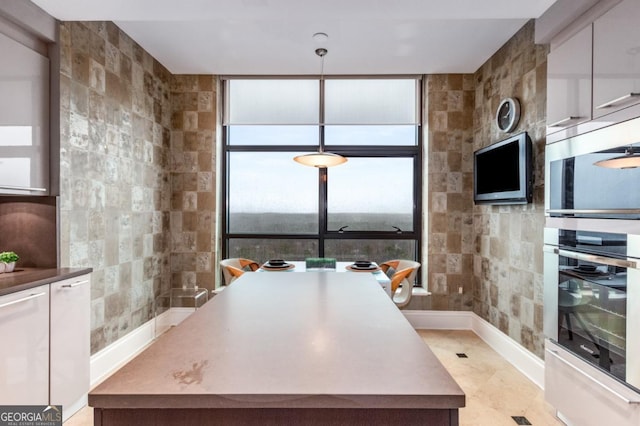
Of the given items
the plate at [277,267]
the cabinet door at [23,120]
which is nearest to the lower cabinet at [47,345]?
the cabinet door at [23,120]

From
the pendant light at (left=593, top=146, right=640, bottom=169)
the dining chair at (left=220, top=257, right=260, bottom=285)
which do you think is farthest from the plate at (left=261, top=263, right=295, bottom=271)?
the pendant light at (left=593, top=146, right=640, bottom=169)

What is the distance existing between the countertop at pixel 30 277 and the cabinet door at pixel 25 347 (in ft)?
0.12

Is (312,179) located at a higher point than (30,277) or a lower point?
higher

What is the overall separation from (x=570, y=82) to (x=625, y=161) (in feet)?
2.22

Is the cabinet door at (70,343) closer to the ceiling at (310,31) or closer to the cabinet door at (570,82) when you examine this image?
the ceiling at (310,31)

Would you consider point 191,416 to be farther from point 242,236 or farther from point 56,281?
point 242,236

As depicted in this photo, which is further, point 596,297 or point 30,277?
point 30,277

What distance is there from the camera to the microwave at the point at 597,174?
5.32 feet

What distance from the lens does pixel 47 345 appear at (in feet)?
6.54

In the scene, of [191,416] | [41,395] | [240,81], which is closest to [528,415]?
[191,416]

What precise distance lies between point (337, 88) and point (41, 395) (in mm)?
3761

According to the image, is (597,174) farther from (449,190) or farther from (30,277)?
(30,277)

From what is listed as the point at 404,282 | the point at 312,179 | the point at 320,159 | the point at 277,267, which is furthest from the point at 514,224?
the point at 312,179

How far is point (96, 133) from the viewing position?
108 inches
